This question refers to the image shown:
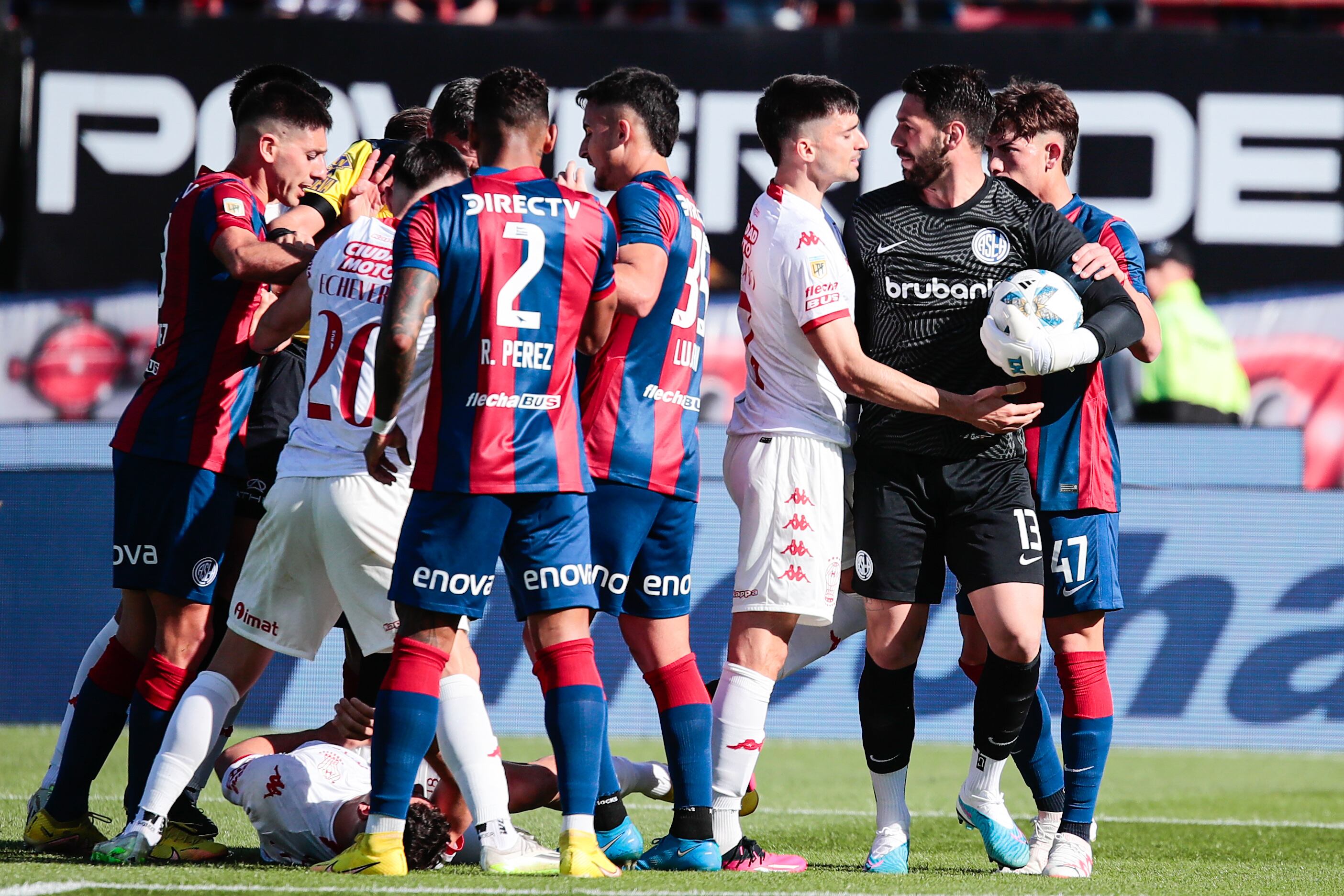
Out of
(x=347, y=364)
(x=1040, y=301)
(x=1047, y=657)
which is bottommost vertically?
(x=1047, y=657)

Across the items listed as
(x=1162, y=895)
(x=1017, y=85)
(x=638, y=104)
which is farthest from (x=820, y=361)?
(x=1162, y=895)

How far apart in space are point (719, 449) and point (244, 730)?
3.04m

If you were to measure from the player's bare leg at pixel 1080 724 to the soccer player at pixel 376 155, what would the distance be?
96.9 inches

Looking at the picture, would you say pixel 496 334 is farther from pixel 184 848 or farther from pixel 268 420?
pixel 184 848

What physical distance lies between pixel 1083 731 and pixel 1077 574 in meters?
0.49

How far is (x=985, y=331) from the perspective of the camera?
453 centimetres

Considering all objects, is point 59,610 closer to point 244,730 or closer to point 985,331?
point 244,730

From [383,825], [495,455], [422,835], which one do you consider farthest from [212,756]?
[495,455]

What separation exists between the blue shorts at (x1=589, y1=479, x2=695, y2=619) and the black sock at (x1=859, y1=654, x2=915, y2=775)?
25.1 inches

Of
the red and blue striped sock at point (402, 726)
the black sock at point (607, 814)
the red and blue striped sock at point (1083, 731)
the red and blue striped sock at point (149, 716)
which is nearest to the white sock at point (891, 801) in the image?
the red and blue striped sock at point (1083, 731)

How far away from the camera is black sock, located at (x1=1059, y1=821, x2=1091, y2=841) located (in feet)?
15.5

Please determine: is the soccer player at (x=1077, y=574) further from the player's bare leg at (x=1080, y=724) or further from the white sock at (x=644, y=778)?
the white sock at (x=644, y=778)

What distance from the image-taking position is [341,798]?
4.49 m

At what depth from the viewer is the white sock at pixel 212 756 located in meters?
4.59
